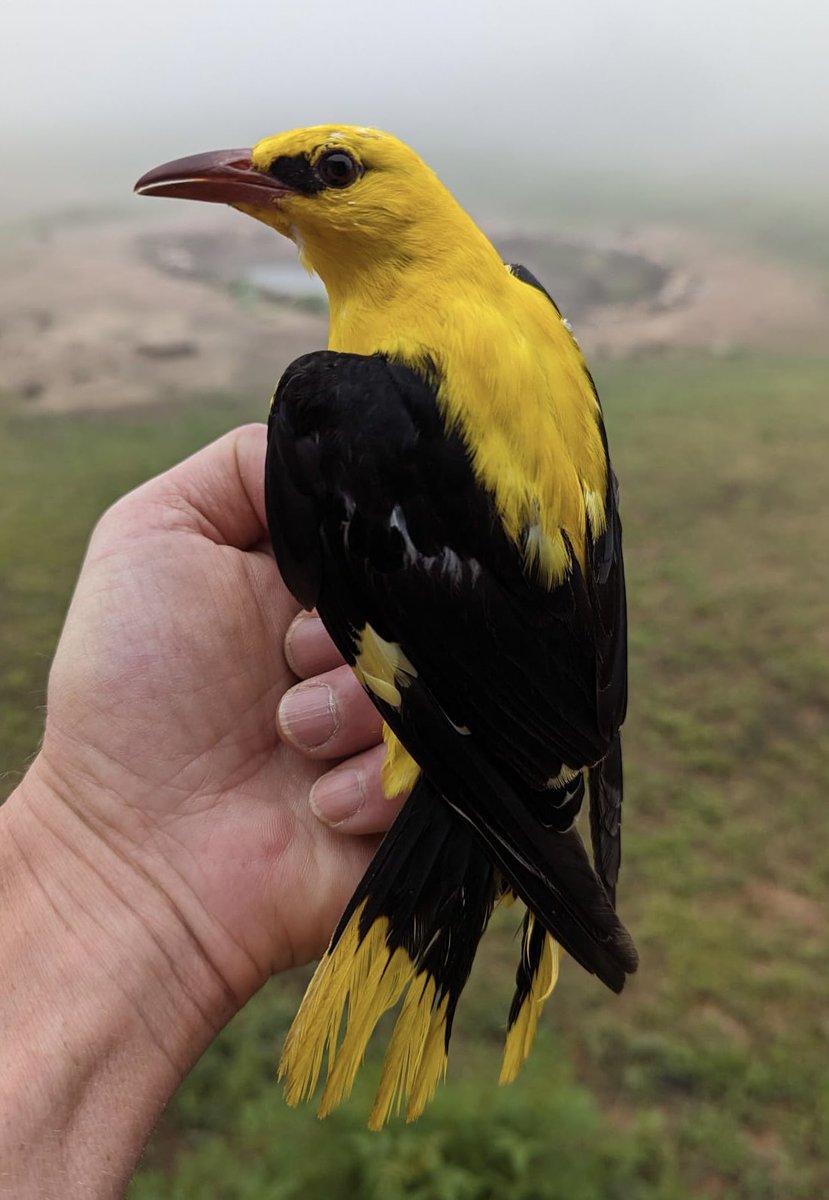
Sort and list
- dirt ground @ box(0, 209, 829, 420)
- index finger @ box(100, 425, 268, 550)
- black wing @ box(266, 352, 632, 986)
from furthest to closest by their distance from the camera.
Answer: dirt ground @ box(0, 209, 829, 420) → index finger @ box(100, 425, 268, 550) → black wing @ box(266, 352, 632, 986)

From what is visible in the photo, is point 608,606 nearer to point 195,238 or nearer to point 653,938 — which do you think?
point 653,938

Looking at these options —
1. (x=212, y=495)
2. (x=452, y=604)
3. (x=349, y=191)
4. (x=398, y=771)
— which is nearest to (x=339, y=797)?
(x=398, y=771)

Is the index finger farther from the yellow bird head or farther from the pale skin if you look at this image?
the yellow bird head

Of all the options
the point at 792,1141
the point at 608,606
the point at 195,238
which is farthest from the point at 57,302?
the point at 792,1141

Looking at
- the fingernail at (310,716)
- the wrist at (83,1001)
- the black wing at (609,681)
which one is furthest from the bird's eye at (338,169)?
the wrist at (83,1001)

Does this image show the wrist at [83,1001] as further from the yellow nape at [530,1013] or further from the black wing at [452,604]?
the black wing at [452,604]

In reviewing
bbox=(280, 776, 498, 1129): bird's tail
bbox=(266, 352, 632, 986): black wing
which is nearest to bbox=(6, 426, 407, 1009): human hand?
bbox=(280, 776, 498, 1129): bird's tail
